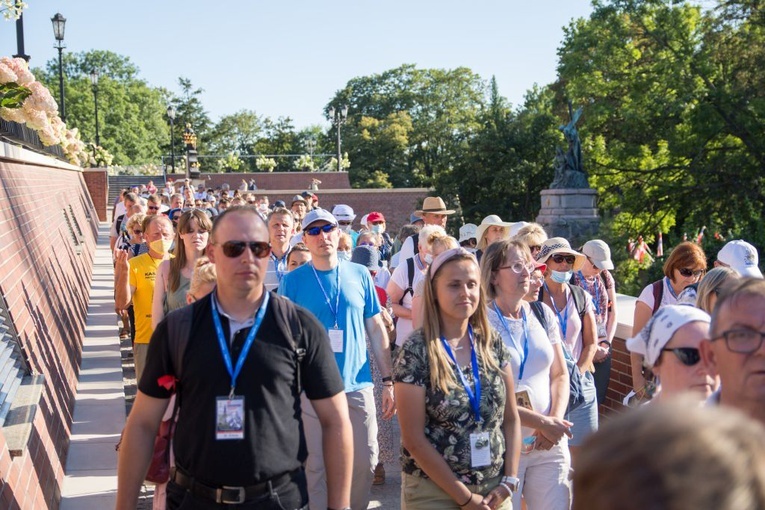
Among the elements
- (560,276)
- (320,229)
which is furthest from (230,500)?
(560,276)

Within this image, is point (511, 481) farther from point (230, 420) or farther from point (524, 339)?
point (230, 420)

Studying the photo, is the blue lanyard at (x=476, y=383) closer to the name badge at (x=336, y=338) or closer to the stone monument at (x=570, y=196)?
the name badge at (x=336, y=338)

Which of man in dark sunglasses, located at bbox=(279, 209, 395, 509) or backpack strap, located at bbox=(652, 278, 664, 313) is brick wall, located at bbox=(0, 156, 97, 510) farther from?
backpack strap, located at bbox=(652, 278, 664, 313)

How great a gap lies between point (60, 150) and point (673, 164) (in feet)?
78.8

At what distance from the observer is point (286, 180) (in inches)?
2761

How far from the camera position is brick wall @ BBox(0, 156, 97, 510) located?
539 cm

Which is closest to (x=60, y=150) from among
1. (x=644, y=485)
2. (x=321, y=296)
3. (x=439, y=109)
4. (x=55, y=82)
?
(x=321, y=296)

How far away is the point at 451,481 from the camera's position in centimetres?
420

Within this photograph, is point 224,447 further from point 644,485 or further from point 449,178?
point 449,178

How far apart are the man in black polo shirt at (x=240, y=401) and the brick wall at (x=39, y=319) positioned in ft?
4.20

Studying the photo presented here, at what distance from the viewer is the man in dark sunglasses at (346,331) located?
5594mm

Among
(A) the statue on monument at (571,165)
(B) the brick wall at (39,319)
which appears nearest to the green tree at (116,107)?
(A) the statue on monument at (571,165)

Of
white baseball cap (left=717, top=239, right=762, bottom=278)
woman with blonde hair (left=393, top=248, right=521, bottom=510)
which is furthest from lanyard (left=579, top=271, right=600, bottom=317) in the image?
woman with blonde hair (left=393, top=248, right=521, bottom=510)

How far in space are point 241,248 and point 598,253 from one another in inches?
177
